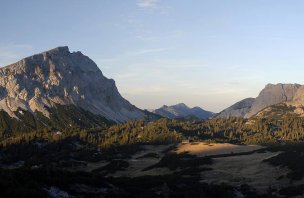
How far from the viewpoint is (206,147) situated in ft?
604

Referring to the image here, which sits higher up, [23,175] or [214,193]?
[23,175]

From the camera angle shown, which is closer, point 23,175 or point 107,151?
point 23,175

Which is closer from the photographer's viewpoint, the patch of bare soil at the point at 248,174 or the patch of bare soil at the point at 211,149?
the patch of bare soil at the point at 248,174

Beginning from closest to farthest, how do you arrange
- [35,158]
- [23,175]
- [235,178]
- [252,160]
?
1. [23,175]
2. [235,178]
3. [252,160]
4. [35,158]

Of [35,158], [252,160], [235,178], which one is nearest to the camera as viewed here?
[235,178]

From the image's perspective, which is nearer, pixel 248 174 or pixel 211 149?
pixel 248 174

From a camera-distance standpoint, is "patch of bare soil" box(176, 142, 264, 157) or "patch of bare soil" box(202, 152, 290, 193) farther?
"patch of bare soil" box(176, 142, 264, 157)

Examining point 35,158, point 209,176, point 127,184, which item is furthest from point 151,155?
point 127,184

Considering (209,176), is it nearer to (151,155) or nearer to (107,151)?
(151,155)

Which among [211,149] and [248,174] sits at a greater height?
[211,149]

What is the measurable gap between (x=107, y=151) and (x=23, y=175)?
5172 inches

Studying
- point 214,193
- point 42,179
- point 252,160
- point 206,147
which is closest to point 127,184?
point 214,193

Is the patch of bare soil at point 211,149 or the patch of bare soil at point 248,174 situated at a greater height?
the patch of bare soil at point 211,149

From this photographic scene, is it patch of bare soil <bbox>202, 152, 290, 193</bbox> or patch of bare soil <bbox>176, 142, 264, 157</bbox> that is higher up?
patch of bare soil <bbox>176, 142, 264, 157</bbox>
